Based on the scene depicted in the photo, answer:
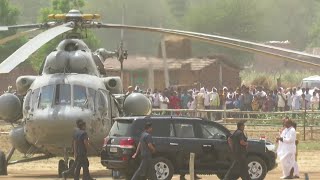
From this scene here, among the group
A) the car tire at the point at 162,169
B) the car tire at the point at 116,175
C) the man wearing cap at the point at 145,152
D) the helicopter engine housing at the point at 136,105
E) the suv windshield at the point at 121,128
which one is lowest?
the car tire at the point at 116,175

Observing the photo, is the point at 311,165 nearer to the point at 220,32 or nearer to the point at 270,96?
the point at 270,96

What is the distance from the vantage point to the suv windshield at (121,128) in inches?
1065

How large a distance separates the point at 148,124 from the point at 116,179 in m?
3.77

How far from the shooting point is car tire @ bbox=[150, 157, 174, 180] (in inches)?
1045

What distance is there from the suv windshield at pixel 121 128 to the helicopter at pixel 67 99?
976 mm

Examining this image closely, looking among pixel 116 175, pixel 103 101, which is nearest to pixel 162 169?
pixel 116 175

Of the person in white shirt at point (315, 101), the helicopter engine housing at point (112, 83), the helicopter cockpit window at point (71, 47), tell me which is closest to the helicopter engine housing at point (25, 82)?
the helicopter cockpit window at point (71, 47)

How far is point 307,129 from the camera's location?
4438 centimetres

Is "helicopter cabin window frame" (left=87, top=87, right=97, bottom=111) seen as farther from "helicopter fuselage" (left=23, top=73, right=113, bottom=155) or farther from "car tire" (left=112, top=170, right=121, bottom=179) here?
"car tire" (left=112, top=170, right=121, bottom=179)

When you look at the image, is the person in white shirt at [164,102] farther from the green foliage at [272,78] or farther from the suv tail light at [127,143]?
the suv tail light at [127,143]

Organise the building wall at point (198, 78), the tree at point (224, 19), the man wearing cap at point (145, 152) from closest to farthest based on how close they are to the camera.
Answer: the man wearing cap at point (145, 152) → the building wall at point (198, 78) → the tree at point (224, 19)

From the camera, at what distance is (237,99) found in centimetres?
5069

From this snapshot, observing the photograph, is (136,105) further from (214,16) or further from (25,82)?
(214,16)

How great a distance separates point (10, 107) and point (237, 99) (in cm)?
2166
